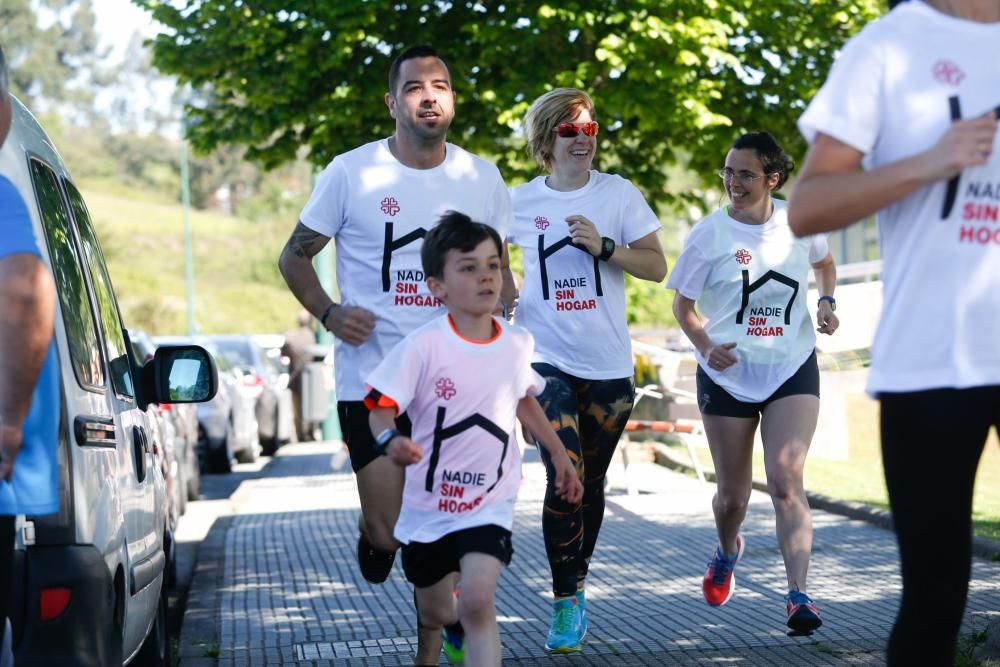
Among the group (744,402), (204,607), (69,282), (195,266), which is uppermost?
(195,266)

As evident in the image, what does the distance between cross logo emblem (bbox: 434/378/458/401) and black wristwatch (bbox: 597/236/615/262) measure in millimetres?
1806

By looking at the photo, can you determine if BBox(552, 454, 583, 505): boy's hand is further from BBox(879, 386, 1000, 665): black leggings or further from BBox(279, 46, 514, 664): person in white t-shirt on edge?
BBox(879, 386, 1000, 665): black leggings

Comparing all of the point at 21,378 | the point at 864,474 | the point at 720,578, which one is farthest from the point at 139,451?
the point at 864,474

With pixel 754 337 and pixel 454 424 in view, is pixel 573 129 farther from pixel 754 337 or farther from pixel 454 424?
pixel 454 424

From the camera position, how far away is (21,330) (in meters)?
3.53

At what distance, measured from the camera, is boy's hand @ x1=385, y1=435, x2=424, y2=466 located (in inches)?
185

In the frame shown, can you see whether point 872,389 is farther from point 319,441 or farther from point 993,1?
point 319,441

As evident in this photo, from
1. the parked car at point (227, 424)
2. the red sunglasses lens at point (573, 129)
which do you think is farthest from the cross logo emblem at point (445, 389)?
the parked car at point (227, 424)

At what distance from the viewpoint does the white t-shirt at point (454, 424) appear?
197 inches

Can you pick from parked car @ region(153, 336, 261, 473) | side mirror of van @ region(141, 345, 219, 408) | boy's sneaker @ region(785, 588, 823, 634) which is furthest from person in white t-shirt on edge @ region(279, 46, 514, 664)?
parked car @ region(153, 336, 261, 473)

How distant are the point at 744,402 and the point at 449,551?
7.40 ft

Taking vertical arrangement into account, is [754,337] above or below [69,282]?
below

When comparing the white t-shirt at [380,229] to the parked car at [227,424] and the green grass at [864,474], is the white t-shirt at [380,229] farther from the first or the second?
the parked car at [227,424]

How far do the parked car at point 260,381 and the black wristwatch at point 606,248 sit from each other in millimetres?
15514
